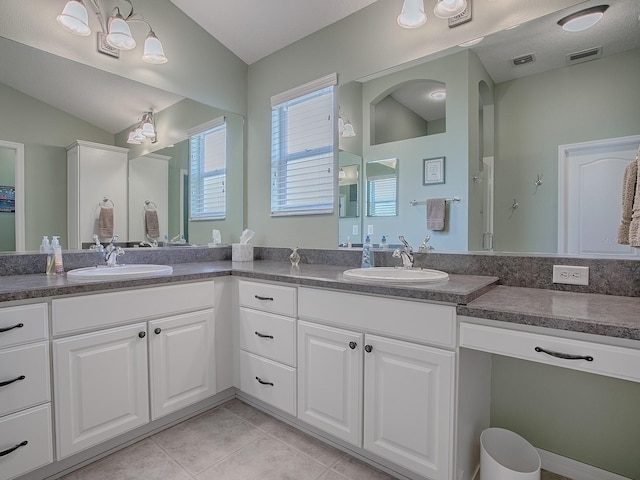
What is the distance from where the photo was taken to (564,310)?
3.67 feet

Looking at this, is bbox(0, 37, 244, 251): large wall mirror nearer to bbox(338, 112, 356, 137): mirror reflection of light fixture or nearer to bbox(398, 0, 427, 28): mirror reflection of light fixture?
bbox(338, 112, 356, 137): mirror reflection of light fixture

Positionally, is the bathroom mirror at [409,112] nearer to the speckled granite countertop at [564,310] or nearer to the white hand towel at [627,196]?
the white hand towel at [627,196]

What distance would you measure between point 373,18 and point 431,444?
2296 mm

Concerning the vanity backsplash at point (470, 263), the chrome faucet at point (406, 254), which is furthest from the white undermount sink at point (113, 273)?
the chrome faucet at point (406, 254)

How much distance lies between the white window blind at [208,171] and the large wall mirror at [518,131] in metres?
1.41

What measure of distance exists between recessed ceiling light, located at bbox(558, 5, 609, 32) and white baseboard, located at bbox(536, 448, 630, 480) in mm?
1838

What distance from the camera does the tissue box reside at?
8.53ft

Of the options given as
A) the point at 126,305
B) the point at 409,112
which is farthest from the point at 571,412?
the point at 126,305

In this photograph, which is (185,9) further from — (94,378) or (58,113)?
(94,378)

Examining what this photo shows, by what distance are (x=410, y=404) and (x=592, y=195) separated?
1147mm

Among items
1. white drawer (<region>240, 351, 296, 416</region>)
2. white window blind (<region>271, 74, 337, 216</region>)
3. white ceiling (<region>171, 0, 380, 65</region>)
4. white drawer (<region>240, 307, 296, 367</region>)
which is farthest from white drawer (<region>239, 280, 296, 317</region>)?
white ceiling (<region>171, 0, 380, 65</region>)

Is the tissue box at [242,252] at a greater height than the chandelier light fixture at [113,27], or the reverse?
the chandelier light fixture at [113,27]

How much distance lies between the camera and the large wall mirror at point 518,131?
1394 mm

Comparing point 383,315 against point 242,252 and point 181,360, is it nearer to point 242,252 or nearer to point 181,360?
point 181,360
